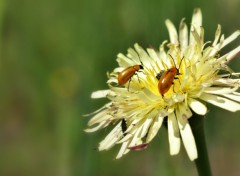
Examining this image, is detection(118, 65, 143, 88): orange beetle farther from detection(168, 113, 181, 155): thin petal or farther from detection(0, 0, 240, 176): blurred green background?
detection(0, 0, 240, 176): blurred green background

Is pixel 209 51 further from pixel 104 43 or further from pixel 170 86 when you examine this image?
pixel 104 43

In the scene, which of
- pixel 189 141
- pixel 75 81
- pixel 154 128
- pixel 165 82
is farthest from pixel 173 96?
pixel 75 81

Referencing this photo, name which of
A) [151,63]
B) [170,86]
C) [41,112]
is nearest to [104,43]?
[41,112]

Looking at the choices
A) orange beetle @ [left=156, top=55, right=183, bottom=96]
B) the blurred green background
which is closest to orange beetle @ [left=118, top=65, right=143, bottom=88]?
orange beetle @ [left=156, top=55, right=183, bottom=96]

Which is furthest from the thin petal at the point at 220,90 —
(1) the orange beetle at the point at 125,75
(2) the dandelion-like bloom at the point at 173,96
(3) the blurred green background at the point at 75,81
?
(3) the blurred green background at the point at 75,81

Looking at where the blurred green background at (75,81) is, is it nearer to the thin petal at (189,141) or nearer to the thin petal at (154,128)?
the thin petal at (154,128)
